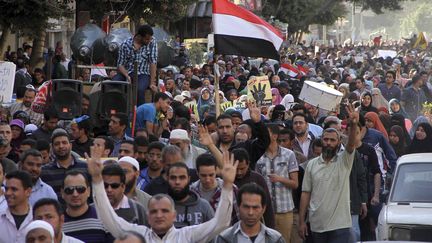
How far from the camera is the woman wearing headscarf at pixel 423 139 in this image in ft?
52.4

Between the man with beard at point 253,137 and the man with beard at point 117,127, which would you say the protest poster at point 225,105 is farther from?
the man with beard at point 253,137

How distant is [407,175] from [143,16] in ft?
49.6

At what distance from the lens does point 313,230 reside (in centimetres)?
1236

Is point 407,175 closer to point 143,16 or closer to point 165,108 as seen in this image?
point 165,108

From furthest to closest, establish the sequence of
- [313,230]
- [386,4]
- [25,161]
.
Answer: [386,4] < [313,230] < [25,161]

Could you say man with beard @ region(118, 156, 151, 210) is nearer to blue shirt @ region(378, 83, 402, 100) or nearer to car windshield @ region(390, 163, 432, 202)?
car windshield @ region(390, 163, 432, 202)

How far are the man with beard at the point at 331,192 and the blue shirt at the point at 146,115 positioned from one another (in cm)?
314

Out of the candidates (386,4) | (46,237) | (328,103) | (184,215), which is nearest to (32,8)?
(328,103)

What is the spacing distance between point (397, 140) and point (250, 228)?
7.84 metres

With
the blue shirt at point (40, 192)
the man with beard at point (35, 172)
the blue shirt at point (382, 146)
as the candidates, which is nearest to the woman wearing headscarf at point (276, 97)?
the blue shirt at point (382, 146)

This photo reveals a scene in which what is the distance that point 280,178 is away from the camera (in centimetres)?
1240

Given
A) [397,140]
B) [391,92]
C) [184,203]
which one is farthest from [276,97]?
[184,203]

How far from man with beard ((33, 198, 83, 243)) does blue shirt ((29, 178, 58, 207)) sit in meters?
1.39

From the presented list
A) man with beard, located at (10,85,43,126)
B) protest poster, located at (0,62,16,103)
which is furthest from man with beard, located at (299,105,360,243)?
man with beard, located at (10,85,43,126)
